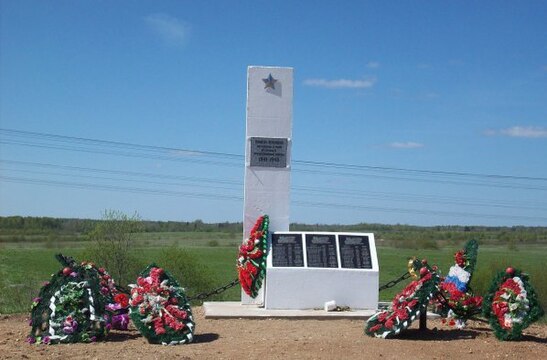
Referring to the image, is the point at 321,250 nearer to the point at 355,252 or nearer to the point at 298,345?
the point at 355,252

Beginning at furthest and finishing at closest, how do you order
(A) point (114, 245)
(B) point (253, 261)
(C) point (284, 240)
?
(A) point (114, 245), (C) point (284, 240), (B) point (253, 261)

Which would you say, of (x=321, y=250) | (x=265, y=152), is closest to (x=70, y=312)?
(x=321, y=250)

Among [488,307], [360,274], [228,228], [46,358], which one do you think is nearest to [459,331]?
[488,307]

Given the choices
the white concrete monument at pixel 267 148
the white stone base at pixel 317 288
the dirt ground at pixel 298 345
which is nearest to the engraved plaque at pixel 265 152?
the white concrete monument at pixel 267 148

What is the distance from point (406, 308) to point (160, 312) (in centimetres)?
296

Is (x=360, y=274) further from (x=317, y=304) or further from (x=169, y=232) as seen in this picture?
(x=169, y=232)

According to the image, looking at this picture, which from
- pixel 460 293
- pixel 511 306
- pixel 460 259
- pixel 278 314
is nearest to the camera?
pixel 511 306

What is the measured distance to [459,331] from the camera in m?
9.64

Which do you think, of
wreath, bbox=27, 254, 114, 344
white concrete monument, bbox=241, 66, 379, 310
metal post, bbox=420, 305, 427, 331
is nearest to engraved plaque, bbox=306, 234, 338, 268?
white concrete monument, bbox=241, 66, 379, 310

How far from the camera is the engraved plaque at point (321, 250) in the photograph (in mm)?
11719

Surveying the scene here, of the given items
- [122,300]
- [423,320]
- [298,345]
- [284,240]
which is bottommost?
[298,345]

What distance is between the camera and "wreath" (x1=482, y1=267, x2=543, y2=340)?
29.0 feet

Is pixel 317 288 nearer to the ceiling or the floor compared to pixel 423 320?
nearer to the ceiling

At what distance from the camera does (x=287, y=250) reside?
39.0ft
